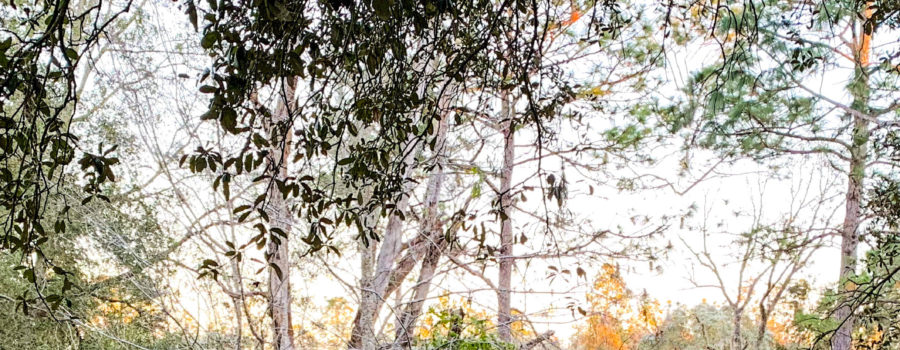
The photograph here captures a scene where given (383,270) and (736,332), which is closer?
(383,270)

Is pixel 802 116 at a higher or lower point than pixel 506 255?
higher

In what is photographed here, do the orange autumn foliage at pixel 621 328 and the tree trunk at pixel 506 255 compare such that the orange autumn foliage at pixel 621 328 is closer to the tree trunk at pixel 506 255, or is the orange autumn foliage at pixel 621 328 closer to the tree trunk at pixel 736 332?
the tree trunk at pixel 736 332

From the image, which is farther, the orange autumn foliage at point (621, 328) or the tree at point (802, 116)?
the orange autumn foliage at point (621, 328)

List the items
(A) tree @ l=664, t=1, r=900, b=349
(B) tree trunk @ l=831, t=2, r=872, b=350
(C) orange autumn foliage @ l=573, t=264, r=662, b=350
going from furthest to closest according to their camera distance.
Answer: (C) orange autumn foliage @ l=573, t=264, r=662, b=350 < (A) tree @ l=664, t=1, r=900, b=349 < (B) tree trunk @ l=831, t=2, r=872, b=350

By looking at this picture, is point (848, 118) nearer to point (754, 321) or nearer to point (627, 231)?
point (627, 231)

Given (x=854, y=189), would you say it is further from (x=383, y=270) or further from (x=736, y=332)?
(x=383, y=270)

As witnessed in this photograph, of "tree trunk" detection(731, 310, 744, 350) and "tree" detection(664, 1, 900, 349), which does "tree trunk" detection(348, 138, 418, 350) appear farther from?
"tree trunk" detection(731, 310, 744, 350)

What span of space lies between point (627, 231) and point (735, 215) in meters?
1.32

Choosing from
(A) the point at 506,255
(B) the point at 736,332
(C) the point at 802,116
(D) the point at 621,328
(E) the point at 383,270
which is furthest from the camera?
(D) the point at 621,328

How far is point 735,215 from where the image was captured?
15.2 ft

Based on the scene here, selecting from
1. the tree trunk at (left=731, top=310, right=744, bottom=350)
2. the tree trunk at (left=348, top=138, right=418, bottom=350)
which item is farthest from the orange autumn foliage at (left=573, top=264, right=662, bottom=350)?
the tree trunk at (left=348, top=138, right=418, bottom=350)

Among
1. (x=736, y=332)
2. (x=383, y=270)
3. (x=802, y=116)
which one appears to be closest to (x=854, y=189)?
(x=802, y=116)

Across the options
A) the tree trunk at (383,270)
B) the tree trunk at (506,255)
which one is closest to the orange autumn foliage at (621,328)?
the tree trunk at (506,255)

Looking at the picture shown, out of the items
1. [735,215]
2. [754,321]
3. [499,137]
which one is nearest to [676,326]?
[754,321]
